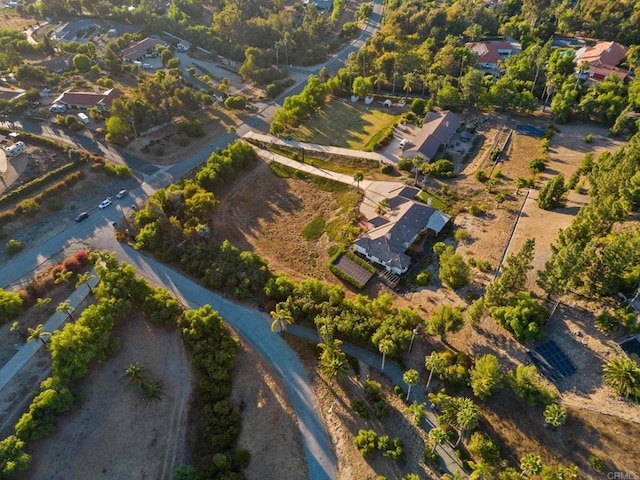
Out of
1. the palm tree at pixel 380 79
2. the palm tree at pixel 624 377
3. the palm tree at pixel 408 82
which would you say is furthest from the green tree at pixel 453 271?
the palm tree at pixel 380 79

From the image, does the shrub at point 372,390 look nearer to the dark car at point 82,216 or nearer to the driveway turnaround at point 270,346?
the driveway turnaround at point 270,346

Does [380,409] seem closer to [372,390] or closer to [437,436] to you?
[372,390]

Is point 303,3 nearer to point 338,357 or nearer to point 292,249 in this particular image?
point 292,249

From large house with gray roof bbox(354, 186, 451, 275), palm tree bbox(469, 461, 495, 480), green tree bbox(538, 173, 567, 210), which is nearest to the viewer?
palm tree bbox(469, 461, 495, 480)

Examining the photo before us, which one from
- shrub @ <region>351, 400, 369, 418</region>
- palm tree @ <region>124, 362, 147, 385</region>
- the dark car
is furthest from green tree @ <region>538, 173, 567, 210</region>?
the dark car

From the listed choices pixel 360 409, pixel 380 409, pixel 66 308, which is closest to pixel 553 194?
pixel 380 409

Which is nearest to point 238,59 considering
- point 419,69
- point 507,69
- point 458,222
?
point 419,69

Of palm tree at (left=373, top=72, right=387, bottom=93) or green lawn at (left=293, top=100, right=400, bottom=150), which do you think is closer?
green lawn at (left=293, top=100, right=400, bottom=150)

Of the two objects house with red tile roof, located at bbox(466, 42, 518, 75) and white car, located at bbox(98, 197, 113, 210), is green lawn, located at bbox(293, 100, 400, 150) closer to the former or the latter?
house with red tile roof, located at bbox(466, 42, 518, 75)
